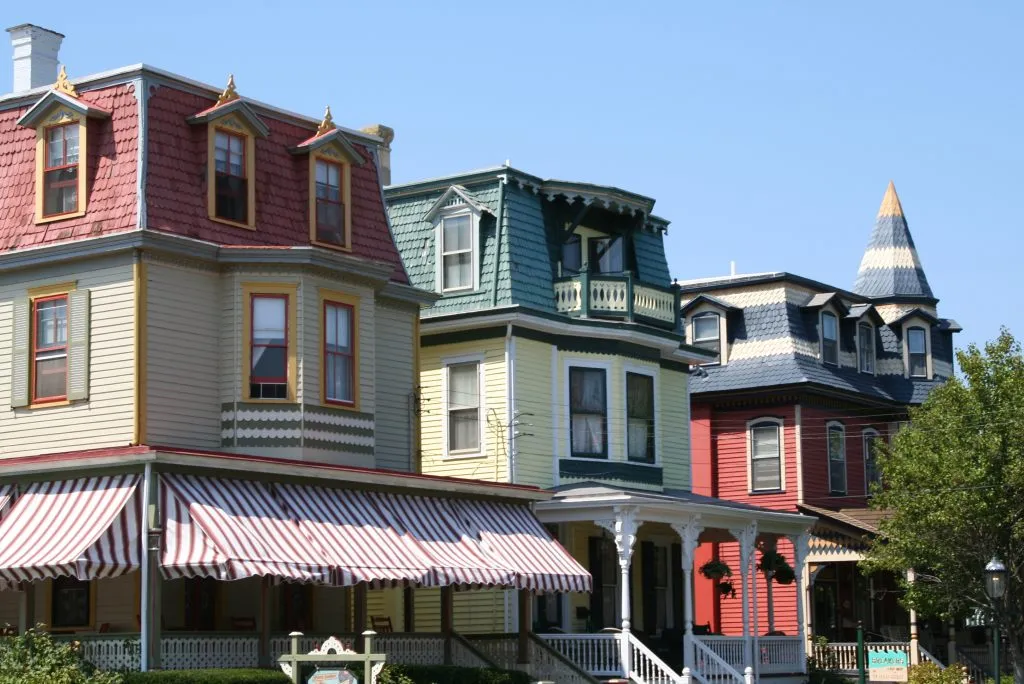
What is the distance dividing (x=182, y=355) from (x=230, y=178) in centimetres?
366

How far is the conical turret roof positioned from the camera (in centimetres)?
5650

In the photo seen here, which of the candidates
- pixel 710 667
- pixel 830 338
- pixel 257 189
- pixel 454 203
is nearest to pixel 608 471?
pixel 710 667

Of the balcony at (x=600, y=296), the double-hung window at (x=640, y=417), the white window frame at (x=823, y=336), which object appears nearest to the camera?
the balcony at (x=600, y=296)

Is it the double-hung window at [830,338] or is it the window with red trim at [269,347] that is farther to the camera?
the double-hung window at [830,338]

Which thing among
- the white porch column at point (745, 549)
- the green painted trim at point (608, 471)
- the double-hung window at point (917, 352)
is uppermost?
the double-hung window at point (917, 352)

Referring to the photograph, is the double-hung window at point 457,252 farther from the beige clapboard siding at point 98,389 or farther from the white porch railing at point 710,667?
the beige clapboard siding at point 98,389

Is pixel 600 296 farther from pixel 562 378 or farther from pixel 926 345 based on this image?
pixel 926 345

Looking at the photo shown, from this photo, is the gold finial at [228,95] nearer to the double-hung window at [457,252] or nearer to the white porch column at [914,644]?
the double-hung window at [457,252]

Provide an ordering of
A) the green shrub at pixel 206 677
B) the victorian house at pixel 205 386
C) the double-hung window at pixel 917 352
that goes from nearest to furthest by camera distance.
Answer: the green shrub at pixel 206 677 < the victorian house at pixel 205 386 < the double-hung window at pixel 917 352

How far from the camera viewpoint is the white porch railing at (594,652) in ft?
113

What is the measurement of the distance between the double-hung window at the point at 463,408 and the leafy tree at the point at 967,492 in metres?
10.6

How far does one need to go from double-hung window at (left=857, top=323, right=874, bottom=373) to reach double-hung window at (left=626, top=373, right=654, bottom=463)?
13746 millimetres

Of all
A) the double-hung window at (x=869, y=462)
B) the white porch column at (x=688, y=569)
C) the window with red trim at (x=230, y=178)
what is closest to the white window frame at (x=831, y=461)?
the double-hung window at (x=869, y=462)

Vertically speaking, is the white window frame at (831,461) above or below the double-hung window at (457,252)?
below
